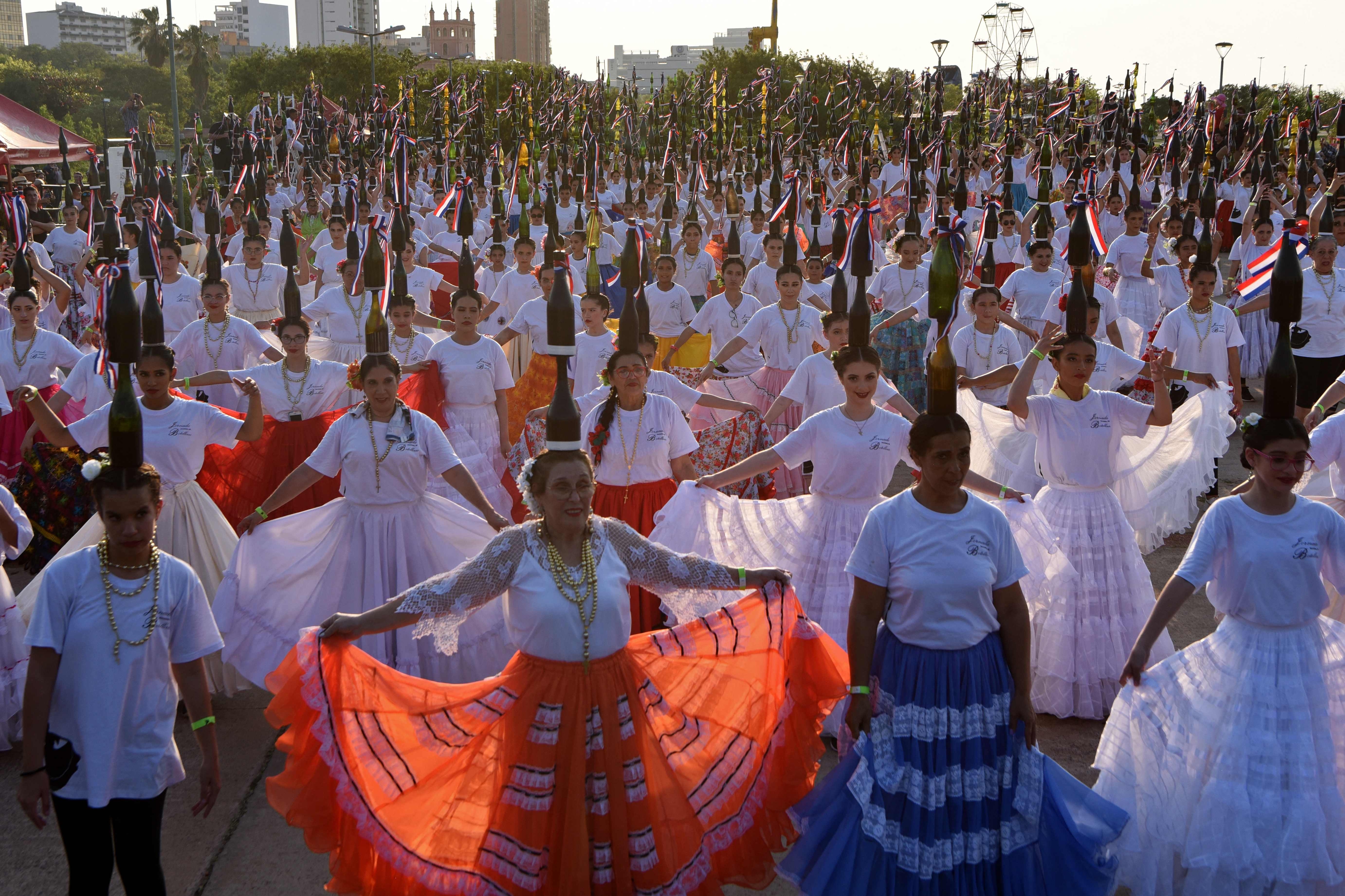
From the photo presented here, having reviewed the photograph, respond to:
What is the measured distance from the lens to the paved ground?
16.2 ft

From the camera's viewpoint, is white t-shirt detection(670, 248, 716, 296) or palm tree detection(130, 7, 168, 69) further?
palm tree detection(130, 7, 168, 69)

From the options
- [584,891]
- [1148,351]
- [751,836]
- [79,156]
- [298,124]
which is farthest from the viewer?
[79,156]

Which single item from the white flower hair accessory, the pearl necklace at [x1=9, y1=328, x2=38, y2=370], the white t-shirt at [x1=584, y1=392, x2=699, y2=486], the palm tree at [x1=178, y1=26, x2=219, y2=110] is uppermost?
the palm tree at [x1=178, y1=26, x2=219, y2=110]

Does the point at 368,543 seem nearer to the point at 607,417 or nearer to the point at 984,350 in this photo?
the point at 607,417

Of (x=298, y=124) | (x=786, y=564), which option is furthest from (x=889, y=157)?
(x=786, y=564)

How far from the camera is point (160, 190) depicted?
1803 cm

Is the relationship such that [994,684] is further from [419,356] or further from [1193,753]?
[419,356]

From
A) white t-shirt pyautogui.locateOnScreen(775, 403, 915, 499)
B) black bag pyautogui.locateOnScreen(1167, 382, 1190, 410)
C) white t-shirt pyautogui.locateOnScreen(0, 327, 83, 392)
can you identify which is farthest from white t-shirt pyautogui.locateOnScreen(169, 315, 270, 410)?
black bag pyautogui.locateOnScreen(1167, 382, 1190, 410)

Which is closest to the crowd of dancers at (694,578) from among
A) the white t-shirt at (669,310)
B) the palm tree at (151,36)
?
the white t-shirt at (669,310)

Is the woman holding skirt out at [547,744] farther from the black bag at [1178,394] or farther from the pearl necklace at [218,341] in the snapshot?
the black bag at [1178,394]

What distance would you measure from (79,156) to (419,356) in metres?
26.8

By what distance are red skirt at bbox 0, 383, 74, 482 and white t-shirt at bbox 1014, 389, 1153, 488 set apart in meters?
6.13

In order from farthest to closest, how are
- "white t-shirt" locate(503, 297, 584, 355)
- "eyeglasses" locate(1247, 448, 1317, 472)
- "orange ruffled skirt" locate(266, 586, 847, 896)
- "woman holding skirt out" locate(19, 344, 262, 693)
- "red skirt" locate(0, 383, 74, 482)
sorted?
"white t-shirt" locate(503, 297, 584, 355) → "red skirt" locate(0, 383, 74, 482) → "woman holding skirt out" locate(19, 344, 262, 693) → "eyeglasses" locate(1247, 448, 1317, 472) → "orange ruffled skirt" locate(266, 586, 847, 896)

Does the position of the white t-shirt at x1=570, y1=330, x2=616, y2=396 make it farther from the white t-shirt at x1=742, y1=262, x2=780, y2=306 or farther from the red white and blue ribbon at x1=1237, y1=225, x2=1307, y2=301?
the red white and blue ribbon at x1=1237, y1=225, x2=1307, y2=301
